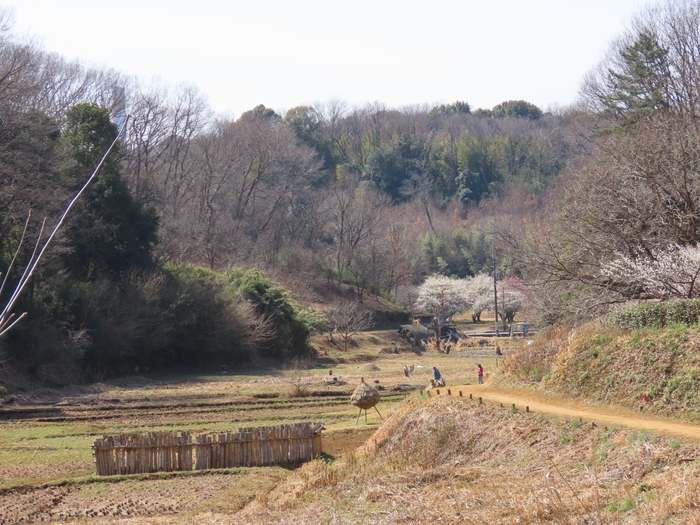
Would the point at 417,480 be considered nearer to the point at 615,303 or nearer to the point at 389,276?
the point at 615,303

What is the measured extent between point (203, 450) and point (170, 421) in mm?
7138

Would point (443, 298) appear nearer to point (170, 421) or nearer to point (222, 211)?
point (222, 211)

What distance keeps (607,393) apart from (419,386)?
1536cm

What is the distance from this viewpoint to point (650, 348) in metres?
16.4

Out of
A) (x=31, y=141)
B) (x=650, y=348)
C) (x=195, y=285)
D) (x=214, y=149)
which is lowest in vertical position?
(x=650, y=348)

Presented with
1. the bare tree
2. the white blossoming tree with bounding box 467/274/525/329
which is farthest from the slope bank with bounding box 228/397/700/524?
the white blossoming tree with bounding box 467/274/525/329

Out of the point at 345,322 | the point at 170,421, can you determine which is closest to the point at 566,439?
the point at 170,421

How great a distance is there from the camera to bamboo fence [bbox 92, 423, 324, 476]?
1680 centimetres

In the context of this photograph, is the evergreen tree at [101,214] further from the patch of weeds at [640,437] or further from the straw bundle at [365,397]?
the patch of weeds at [640,437]

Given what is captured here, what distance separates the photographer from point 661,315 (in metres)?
17.4

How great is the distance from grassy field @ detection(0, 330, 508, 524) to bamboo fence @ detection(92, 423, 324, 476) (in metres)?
0.46

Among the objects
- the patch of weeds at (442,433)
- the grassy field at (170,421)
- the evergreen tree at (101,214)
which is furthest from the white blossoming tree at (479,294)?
the patch of weeds at (442,433)

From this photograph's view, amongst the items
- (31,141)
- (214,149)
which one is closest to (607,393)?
(31,141)

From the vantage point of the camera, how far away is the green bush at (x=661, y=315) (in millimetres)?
16734
